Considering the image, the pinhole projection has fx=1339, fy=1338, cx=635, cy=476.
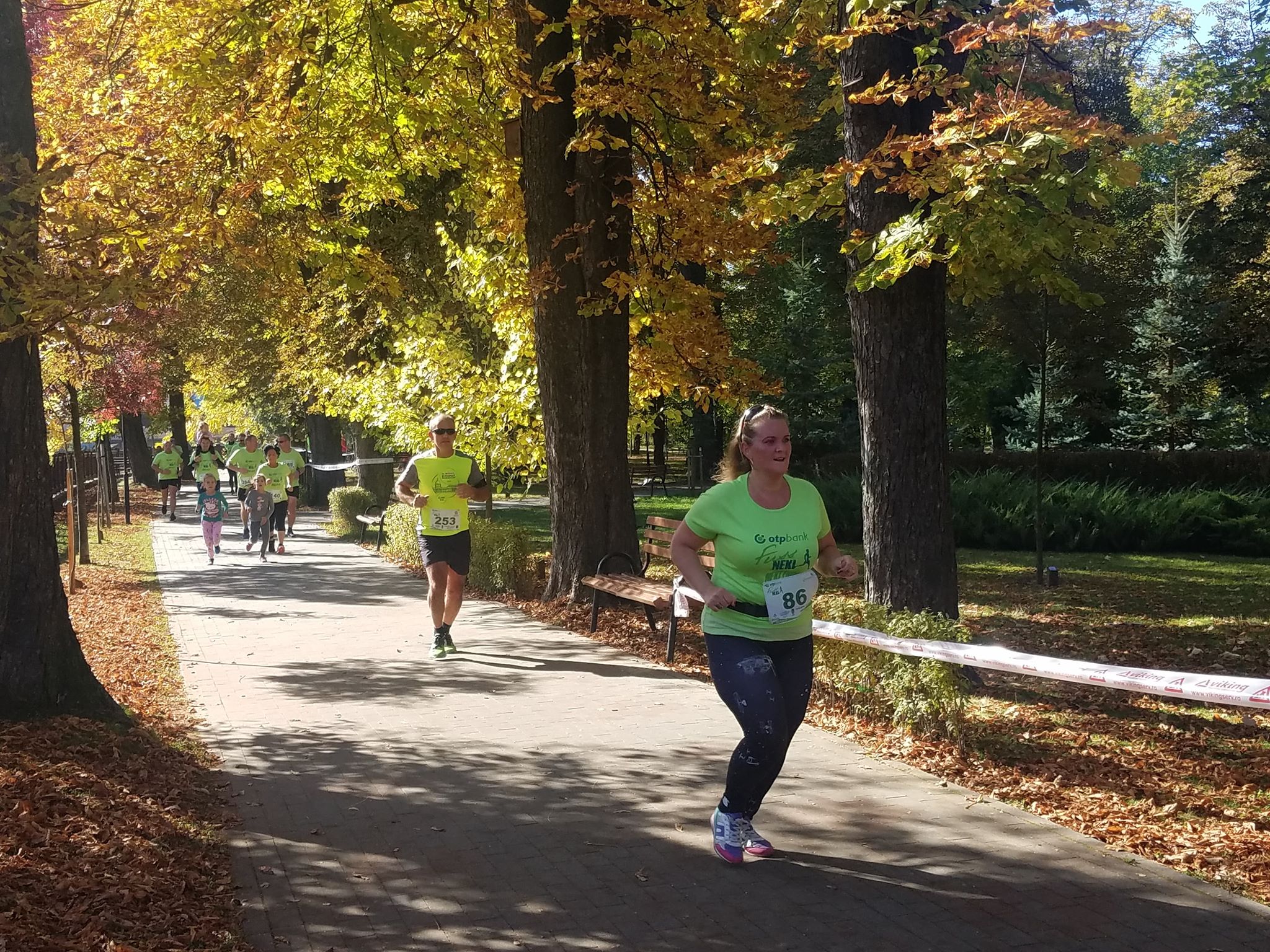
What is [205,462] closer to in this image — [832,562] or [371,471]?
[371,471]

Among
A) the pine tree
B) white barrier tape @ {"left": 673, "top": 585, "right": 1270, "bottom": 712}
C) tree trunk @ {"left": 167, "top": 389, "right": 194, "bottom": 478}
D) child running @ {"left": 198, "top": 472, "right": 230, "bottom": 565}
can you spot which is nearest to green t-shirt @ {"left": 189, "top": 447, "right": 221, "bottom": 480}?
child running @ {"left": 198, "top": 472, "right": 230, "bottom": 565}

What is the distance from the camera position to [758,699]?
17.2 ft

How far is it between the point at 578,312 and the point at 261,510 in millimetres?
9739

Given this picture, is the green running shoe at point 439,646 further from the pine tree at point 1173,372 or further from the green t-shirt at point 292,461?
the pine tree at point 1173,372

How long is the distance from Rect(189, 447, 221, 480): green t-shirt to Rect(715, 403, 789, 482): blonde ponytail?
1636 cm

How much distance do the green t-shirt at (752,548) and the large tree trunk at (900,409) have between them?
3400 mm

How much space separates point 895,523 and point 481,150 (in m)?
8.11

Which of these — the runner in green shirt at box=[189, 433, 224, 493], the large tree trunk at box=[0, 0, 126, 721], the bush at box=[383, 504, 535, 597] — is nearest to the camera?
the large tree trunk at box=[0, 0, 126, 721]

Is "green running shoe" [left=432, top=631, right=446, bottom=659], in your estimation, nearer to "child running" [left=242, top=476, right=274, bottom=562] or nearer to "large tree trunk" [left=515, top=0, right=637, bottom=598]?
"large tree trunk" [left=515, top=0, right=637, bottom=598]

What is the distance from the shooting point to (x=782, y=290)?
35.9m

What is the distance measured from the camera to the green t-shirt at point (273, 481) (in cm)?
2064

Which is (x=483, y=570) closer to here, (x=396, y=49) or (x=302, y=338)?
(x=396, y=49)

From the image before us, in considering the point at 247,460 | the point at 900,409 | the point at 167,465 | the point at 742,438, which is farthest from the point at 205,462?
the point at 742,438

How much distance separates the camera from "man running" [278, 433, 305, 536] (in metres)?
22.8
